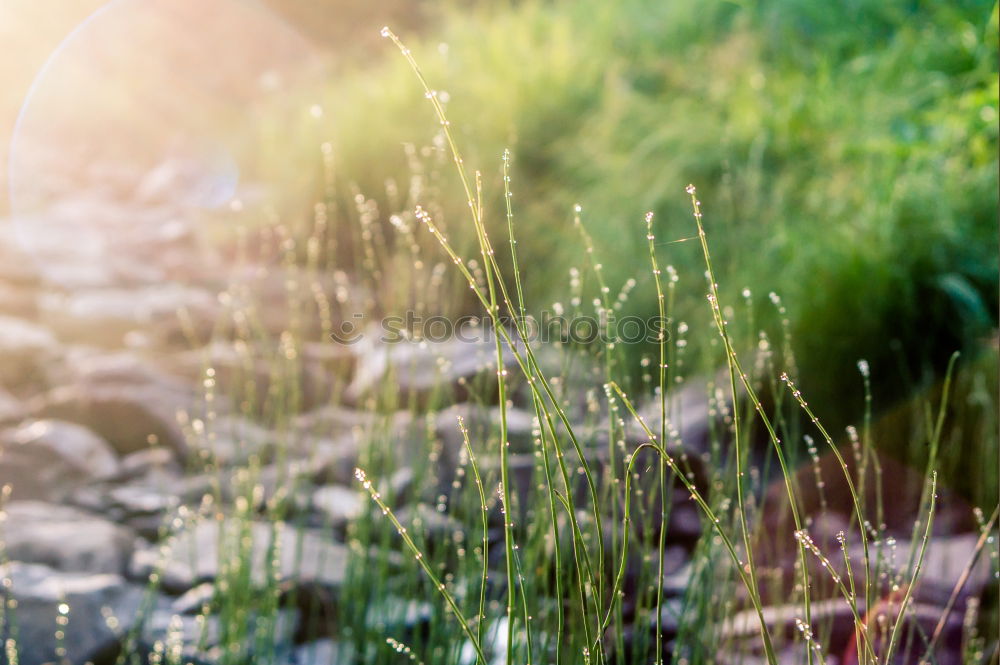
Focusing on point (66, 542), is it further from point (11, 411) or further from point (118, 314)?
point (118, 314)

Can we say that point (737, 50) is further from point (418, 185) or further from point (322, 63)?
point (322, 63)

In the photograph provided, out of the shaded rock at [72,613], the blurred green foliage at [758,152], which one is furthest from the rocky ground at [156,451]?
the blurred green foliage at [758,152]

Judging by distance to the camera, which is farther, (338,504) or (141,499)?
(141,499)

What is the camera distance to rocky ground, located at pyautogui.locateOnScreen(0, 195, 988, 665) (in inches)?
61.7

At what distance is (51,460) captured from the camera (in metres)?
2.38

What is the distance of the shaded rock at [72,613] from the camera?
155cm

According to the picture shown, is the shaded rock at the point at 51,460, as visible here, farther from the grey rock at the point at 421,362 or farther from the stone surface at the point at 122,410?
the grey rock at the point at 421,362

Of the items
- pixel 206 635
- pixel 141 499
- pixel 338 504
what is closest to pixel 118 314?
pixel 141 499

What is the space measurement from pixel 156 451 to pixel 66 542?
1.99ft

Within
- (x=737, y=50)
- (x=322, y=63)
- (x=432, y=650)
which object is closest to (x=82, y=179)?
(x=322, y=63)

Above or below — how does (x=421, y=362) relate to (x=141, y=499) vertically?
above

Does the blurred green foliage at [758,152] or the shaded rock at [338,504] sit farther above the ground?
the blurred green foliage at [758,152]

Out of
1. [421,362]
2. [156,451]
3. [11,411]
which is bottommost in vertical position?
[156,451]

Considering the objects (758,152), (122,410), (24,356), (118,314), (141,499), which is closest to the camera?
(141,499)
